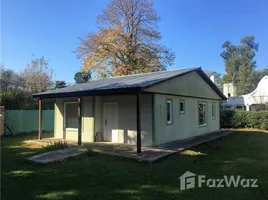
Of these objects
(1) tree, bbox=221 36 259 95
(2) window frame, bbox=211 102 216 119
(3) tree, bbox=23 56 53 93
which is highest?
(1) tree, bbox=221 36 259 95

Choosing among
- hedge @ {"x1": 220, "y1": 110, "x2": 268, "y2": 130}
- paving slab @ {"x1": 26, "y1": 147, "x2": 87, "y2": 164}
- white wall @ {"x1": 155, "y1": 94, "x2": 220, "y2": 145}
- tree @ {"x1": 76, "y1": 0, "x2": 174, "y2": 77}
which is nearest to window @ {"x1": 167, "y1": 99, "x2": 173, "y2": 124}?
white wall @ {"x1": 155, "y1": 94, "x2": 220, "y2": 145}

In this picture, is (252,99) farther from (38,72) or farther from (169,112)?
(38,72)

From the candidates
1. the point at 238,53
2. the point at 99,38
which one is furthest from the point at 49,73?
the point at 238,53

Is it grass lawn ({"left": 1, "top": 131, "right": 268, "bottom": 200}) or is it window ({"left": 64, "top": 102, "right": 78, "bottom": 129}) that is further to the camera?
window ({"left": 64, "top": 102, "right": 78, "bottom": 129})

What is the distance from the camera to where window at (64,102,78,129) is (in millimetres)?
14344

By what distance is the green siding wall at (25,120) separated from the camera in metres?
17.9

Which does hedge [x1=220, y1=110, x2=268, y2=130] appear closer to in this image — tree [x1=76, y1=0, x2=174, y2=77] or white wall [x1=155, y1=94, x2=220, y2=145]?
white wall [x1=155, y1=94, x2=220, y2=145]

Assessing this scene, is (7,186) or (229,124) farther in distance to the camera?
(229,124)

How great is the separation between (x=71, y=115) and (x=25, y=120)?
256 inches

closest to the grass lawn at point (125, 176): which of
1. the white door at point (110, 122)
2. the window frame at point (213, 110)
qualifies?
the white door at point (110, 122)

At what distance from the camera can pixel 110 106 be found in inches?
516

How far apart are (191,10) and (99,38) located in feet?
42.9

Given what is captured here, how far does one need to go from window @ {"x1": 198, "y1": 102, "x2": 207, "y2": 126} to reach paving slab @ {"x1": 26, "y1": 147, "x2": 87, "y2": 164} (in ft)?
30.3

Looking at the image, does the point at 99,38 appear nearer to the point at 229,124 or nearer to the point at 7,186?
the point at 229,124
